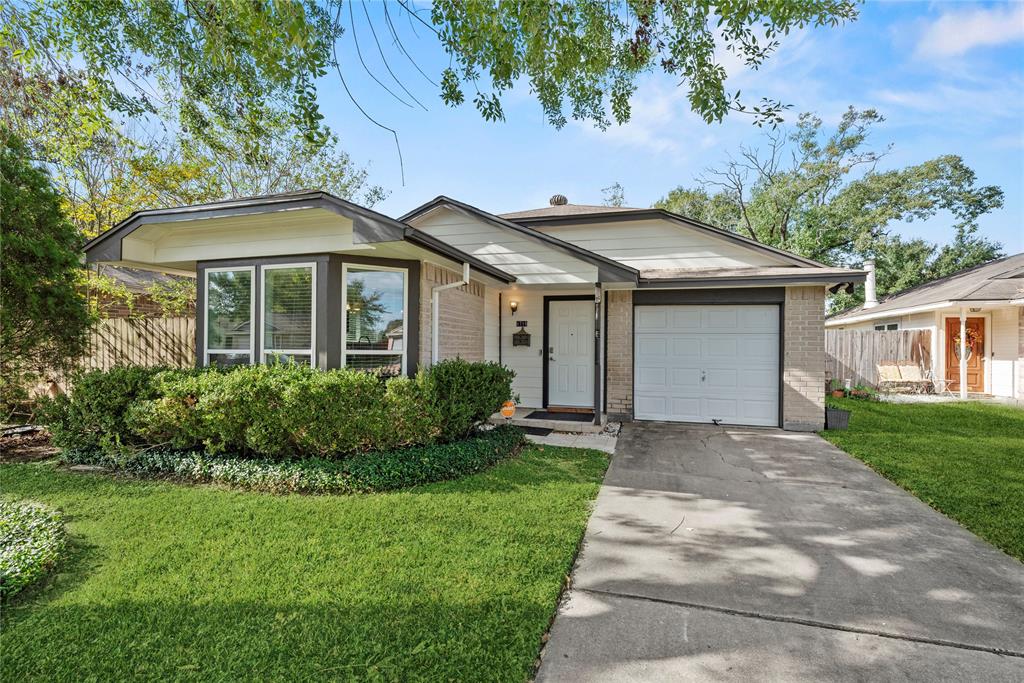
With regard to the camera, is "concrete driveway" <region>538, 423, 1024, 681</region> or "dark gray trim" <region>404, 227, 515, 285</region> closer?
"concrete driveway" <region>538, 423, 1024, 681</region>

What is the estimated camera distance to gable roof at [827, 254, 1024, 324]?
12414mm

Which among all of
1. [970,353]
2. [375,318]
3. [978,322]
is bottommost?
[970,353]

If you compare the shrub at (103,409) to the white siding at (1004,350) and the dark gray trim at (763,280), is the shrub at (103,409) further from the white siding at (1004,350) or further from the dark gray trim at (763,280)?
the white siding at (1004,350)

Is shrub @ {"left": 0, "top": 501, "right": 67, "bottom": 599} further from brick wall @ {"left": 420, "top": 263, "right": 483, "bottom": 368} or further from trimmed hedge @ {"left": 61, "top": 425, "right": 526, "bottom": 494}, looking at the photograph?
brick wall @ {"left": 420, "top": 263, "right": 483, "bottom": 368}

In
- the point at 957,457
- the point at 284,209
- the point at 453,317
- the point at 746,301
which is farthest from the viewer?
the point at 746,301

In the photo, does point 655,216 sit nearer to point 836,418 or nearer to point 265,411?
point 836,418

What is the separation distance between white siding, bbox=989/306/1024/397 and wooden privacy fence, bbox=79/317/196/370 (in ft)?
64.3

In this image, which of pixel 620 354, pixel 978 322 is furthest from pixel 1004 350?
pixel 620 354

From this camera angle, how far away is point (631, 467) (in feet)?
19.2

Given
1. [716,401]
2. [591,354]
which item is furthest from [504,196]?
[716,401]

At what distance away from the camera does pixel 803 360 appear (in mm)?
8211

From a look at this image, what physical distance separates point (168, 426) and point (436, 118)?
4.65 m

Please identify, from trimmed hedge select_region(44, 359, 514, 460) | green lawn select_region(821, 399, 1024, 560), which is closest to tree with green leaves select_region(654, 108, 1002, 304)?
green lawn select_region(821, 399, 1024, 560)

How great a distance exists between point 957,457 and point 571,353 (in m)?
5.89
